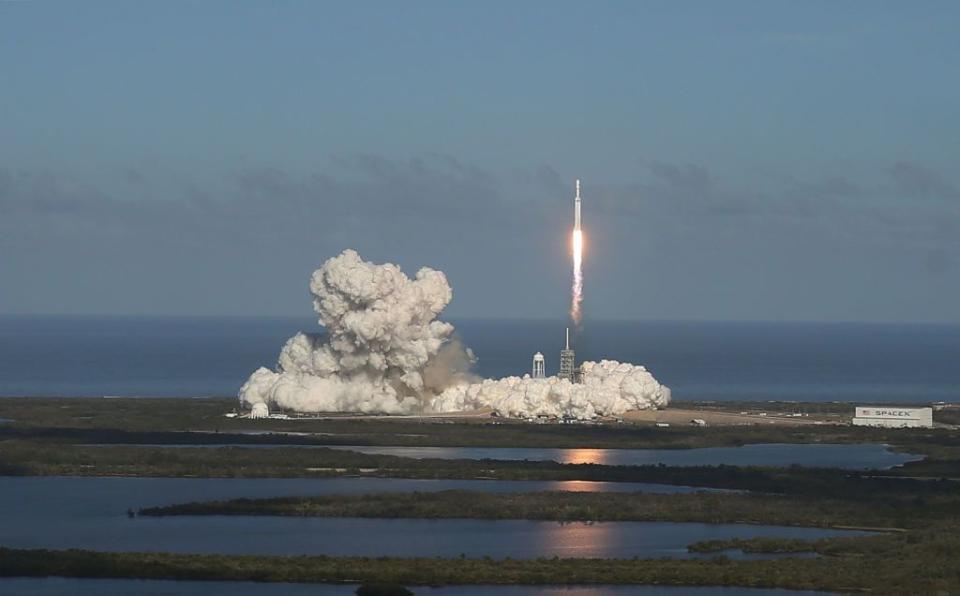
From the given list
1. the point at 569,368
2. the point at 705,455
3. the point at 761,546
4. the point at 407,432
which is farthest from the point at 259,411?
the point at 761,546

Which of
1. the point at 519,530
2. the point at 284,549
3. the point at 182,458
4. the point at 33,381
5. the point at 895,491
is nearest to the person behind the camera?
the point at 284,549

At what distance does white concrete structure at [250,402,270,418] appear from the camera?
405 feet

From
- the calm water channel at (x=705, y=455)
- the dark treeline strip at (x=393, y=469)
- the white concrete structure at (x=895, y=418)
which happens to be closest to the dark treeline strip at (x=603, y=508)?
the dark treeline strip at (x=393, y=469)

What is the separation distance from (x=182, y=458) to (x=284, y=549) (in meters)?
28.3

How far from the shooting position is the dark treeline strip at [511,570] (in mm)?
62531

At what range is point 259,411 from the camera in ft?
406

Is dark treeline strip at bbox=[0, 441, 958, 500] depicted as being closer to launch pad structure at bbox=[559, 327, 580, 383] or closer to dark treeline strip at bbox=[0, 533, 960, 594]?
dark treeline strip at bbox=[0, 533, 960, 594]

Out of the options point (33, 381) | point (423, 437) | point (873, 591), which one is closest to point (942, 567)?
point (873, 591)

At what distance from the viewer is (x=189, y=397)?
479 feet

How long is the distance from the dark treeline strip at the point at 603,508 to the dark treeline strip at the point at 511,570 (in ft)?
34.6

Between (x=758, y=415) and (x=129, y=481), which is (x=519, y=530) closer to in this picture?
(x=129, y=481)

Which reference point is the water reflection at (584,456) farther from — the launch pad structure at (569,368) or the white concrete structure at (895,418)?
the white concrete structure at (895,418)

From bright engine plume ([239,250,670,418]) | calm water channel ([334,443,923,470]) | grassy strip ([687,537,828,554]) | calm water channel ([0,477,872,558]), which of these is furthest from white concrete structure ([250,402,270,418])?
grassy strip ([687,537,828,554])

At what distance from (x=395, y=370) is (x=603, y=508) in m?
47.5
